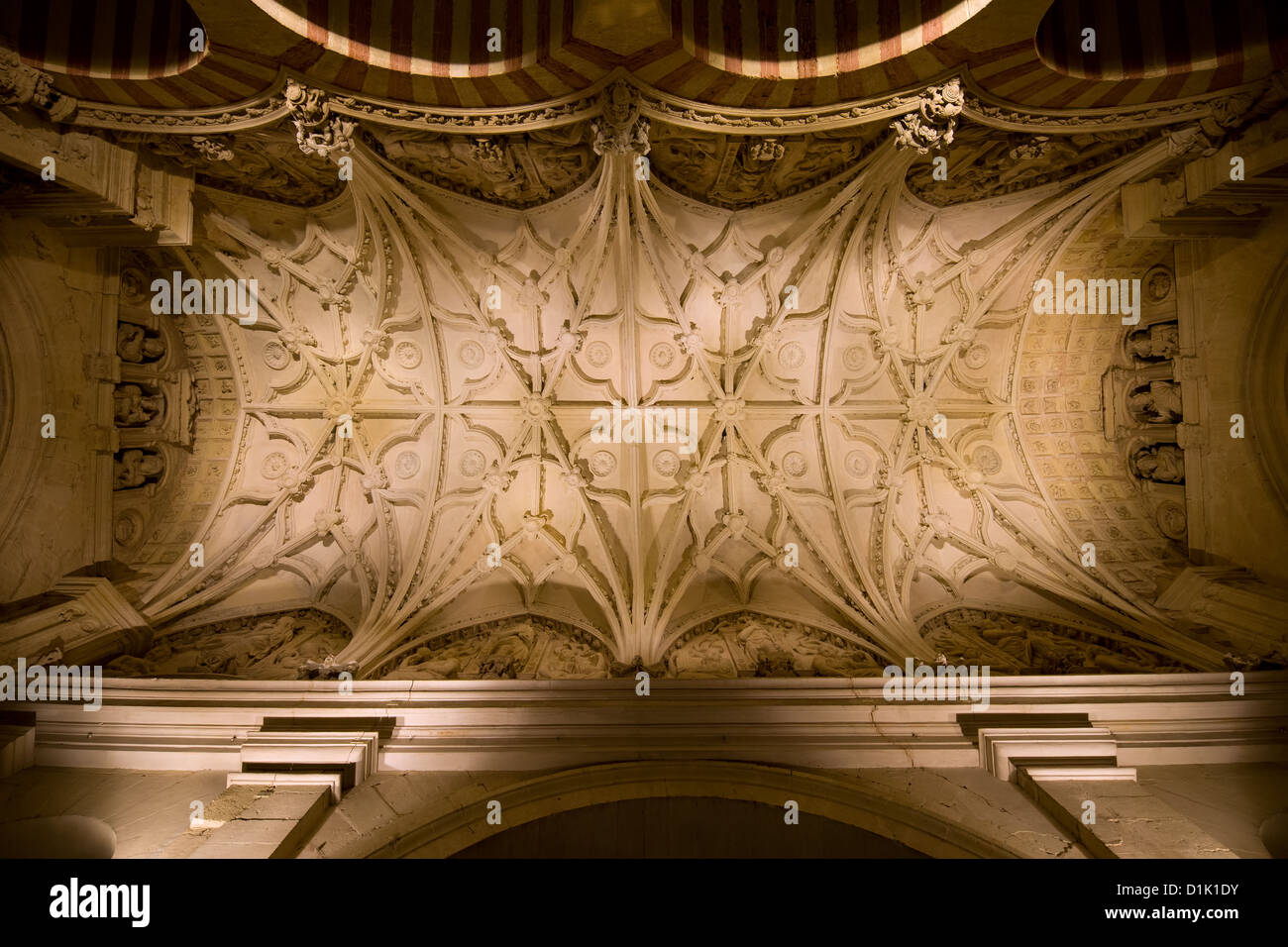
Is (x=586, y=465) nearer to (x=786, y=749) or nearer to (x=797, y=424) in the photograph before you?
(x=797, y=424)

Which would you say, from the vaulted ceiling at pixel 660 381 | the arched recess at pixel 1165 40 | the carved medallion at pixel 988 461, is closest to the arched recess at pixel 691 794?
the vaulted ceiling at pixel 660 381

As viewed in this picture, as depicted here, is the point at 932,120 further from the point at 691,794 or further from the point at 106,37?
the point at 106,37

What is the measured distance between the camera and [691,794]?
5844 millimetres

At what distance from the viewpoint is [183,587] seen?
8250mm

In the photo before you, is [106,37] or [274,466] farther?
[274,466]

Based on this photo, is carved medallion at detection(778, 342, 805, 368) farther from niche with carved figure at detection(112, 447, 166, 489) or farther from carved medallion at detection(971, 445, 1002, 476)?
niche with carved figure at detection(112, 447, 166, 489)

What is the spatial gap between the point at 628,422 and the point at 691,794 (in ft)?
18.3

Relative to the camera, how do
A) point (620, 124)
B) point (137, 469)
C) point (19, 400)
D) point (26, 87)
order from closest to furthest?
1. point (26, 87)
2. point (620, 124)
3. point (19, 400)
4. point (137, 469)

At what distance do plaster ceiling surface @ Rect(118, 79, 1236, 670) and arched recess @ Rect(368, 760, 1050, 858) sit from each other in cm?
218

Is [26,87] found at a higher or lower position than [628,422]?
higher

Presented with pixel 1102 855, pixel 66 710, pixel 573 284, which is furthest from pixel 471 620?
pixel 1102 855

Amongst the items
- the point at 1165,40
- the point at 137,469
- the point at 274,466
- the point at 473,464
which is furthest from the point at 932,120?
the point at 137,469

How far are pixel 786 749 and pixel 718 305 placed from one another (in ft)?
21.2

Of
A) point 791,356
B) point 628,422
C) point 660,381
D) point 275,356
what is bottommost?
point 628,422
